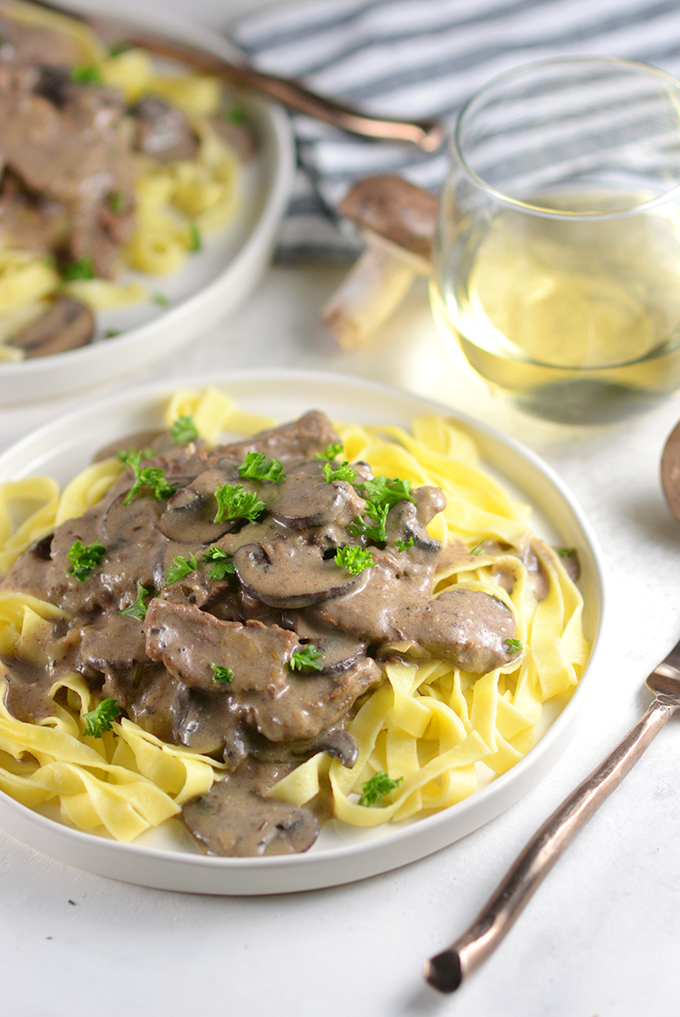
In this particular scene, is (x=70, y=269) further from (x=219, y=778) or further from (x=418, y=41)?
(x=219, y=778)

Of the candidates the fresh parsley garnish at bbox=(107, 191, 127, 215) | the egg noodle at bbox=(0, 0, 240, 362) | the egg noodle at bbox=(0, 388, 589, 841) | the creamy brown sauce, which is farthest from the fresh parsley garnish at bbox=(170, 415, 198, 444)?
the fresh parsley garnish at bbox=(107, 191, 127, 215)

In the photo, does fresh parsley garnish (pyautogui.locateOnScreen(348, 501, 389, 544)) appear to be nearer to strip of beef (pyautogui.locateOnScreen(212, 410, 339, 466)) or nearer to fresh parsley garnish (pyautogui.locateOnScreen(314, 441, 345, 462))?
fresh parsley garnish (pyautogui.locateOnScreen(314, 441, 345, 462))

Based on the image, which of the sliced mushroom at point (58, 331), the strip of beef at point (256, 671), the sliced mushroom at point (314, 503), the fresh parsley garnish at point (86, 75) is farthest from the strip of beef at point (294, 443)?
the fresh parsley garnish at point (86, 75)

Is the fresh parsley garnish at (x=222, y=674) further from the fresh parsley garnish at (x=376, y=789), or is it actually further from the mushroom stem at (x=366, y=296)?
the mushroom stem at (x=366, y=296)

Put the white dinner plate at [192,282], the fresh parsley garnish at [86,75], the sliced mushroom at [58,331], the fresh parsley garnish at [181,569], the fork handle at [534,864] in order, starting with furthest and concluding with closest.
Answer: the fresh parsley garnish at [86,75] < the sliced mushroom at [58,331] < the white dinner plate at [192,282] < the fresh parsley garnish at [181,569] < the fork handle at [534,864]

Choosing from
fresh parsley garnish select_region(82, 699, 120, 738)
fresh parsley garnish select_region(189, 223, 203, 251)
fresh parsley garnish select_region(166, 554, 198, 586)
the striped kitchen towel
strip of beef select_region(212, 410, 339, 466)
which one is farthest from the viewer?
the striped kitchen towel

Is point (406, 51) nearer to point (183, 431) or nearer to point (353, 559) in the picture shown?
point (183, 431)

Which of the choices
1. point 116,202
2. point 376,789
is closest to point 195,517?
point 376,789
